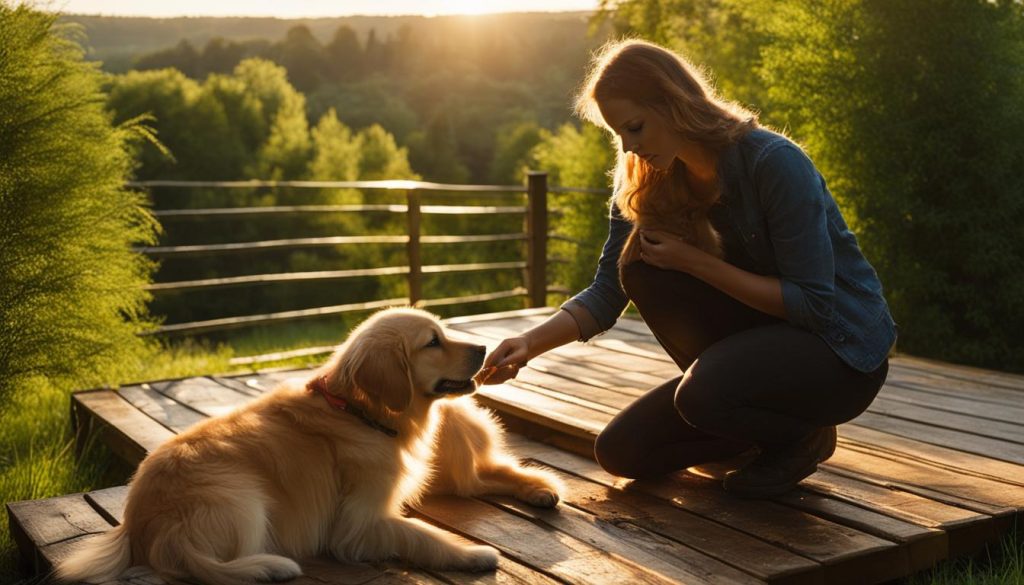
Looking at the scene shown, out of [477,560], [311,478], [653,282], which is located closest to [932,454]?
[653,282]

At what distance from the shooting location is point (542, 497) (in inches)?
116

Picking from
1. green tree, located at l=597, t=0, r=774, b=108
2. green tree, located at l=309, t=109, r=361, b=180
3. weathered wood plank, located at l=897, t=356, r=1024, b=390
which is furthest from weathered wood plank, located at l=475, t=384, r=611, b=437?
green tree, located at l=309, t=109, r=361, b=180

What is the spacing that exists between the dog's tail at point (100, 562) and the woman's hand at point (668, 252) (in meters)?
1.57

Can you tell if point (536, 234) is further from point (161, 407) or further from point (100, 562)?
point (100, 562)

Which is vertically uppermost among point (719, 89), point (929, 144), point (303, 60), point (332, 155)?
point (303, 60)

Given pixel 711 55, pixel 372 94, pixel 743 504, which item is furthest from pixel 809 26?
pixel 372 94

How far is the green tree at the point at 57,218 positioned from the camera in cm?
468

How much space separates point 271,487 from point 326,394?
0.99ft

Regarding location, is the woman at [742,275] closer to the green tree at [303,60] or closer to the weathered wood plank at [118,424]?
the weathered wood plank at [118,424]

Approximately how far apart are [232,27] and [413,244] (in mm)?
51898

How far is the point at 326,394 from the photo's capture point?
269cm

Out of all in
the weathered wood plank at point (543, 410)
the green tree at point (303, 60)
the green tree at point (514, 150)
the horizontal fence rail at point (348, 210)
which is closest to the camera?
the weathered wood plank at point (543, 410)

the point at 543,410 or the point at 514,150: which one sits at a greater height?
the point at 543,410

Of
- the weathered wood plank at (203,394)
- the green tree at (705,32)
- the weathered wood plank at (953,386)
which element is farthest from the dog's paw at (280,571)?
the green tree at (705,32)
